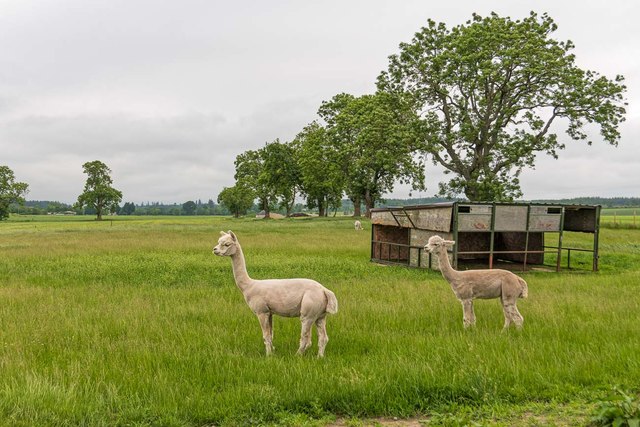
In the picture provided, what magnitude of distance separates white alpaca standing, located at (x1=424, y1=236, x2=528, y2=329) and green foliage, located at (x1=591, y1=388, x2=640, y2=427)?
407 centimetres

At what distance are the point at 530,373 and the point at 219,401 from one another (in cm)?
412

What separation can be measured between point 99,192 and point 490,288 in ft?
328

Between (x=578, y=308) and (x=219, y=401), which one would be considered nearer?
(x=219, y=401)

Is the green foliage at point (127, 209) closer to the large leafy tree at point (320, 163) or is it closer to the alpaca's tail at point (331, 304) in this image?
the large leafy tree at point (320, 163)

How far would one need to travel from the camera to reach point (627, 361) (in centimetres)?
648

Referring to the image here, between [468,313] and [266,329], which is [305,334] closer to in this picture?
[266,329]

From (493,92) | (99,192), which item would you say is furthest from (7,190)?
(493,92)

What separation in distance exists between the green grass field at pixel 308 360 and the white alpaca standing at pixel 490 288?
393 mm

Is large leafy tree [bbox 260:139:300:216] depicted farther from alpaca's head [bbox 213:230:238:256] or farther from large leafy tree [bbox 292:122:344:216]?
alpaca's head [bbox 213:230:238:256]

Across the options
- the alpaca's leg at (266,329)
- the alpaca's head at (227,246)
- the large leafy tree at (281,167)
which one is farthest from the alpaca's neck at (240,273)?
the large leafy tree at (281,167)

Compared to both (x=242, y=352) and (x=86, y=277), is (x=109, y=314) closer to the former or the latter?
(x=242, y=352)

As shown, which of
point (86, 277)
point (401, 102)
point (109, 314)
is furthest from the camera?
point (401, 102)

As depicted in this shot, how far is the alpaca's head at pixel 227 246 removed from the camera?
7574 mm

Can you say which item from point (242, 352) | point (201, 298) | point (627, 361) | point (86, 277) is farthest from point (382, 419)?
point (86, 277)
